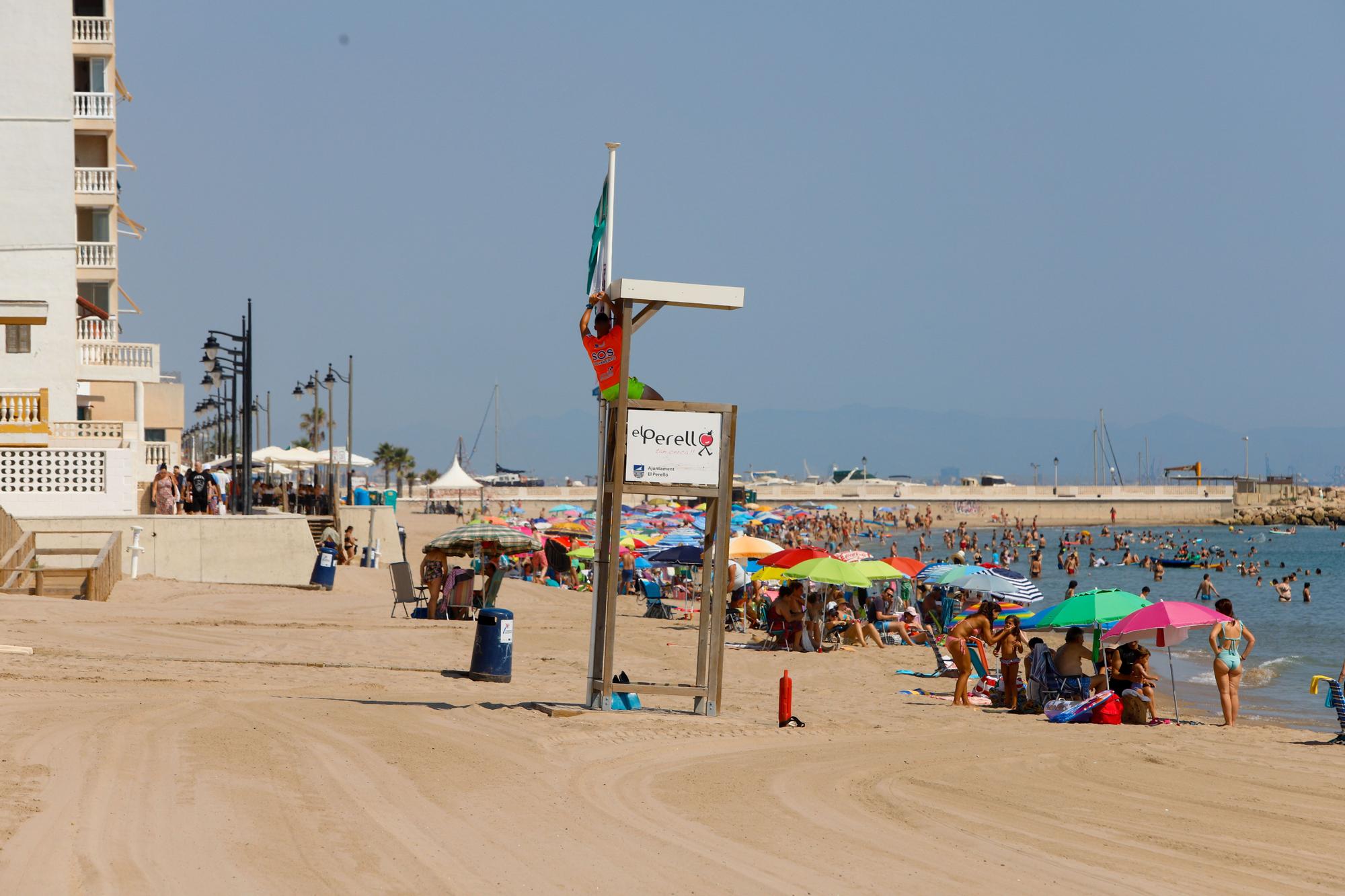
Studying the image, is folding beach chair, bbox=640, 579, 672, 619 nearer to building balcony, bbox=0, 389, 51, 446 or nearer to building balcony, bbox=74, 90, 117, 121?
building balcony, bbox=0, 389, 51, 446

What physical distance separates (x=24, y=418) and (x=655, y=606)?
12.6 meters

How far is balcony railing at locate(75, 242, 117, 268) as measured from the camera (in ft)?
112

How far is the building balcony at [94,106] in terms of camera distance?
34.4 m

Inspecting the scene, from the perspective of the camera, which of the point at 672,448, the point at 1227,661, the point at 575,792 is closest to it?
the point at 575,792

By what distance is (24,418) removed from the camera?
80.8 ft

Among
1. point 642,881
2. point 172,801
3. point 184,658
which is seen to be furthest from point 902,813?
point 184,658

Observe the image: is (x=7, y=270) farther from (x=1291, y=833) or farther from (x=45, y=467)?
(x=1291, y=833)

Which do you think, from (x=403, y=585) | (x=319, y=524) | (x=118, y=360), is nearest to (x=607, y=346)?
(x=403, y=585)

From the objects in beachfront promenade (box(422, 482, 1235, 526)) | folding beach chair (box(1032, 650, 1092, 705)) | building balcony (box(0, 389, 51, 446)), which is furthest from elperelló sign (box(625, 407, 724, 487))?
beachfront promenade (box(422, 482, 1235, 526))

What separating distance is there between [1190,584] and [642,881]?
49898 millimetres

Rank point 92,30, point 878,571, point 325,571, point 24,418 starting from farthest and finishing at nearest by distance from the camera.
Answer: point 92,30 → point 24,418 → point 325,571 → point 878,571

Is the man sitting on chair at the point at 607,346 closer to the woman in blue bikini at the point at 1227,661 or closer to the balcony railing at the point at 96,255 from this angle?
the woman in blue bikini at the point at 1227,661

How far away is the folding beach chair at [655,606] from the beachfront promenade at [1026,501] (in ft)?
254

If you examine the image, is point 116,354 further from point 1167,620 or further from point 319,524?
point 1167,620
